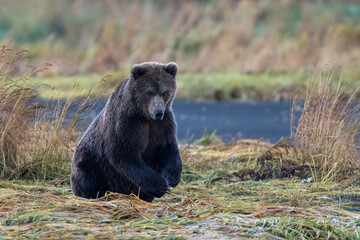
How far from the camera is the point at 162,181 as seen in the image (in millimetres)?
6629

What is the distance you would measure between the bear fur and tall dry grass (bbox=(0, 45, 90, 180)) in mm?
1485

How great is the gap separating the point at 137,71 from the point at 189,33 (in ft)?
71.1

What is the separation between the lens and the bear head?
6.70 meters

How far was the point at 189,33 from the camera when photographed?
28.2 metres

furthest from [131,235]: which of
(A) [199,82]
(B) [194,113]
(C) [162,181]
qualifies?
(A) [199,82]

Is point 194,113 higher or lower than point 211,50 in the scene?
lower

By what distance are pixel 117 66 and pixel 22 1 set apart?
8.26 meters

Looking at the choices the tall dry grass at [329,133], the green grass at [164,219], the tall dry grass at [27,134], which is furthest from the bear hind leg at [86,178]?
the tall dry grass at [329,133]

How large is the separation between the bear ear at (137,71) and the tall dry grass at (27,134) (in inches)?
77.0

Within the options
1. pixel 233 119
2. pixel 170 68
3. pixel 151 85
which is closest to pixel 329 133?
pixel 170 68

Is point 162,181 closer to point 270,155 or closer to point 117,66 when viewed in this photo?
point 270,155

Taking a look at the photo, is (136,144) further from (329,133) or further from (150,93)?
(329,133)

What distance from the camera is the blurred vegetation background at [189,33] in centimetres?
2672

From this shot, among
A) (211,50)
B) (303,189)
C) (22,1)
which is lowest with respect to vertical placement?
(303,189)
